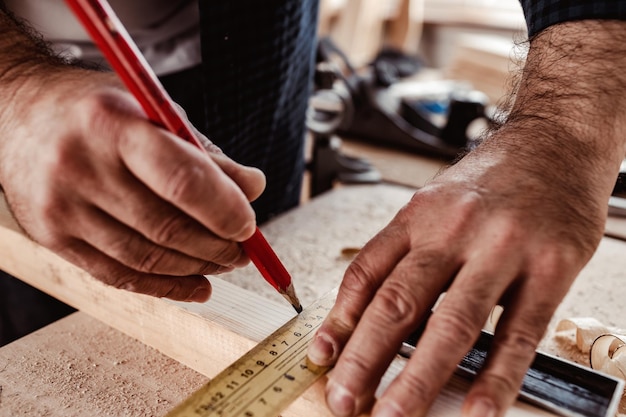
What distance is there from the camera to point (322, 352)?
1.79ft

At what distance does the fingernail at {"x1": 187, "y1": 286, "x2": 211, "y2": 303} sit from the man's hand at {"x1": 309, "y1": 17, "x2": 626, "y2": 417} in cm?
18

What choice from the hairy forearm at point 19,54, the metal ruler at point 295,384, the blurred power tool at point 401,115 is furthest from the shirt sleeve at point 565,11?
the blurred power tool at point 401,115

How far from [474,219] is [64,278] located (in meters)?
0.63

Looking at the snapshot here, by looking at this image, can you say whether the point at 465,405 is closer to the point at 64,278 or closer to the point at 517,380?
the point at 517,380

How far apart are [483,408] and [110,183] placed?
395 mm

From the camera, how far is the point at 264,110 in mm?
1208

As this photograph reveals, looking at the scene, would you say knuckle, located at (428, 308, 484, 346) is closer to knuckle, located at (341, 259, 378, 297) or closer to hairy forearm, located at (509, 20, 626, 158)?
knuckle, located at (341, 259, 378, 297)

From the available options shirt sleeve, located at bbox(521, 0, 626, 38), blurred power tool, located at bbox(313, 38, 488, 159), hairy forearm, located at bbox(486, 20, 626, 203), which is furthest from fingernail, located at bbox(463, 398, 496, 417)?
blurred power tool, located at bbox(313, 38, 488, 159)

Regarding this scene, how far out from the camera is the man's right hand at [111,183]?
18.9 inches

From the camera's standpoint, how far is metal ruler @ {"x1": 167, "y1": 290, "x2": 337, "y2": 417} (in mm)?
484

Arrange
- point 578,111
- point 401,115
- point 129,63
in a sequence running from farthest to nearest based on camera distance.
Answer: point 401,115, point 578,111, point 129,63

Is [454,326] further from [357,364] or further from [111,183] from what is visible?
[111,183]

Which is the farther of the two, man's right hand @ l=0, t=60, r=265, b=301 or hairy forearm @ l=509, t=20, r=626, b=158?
hairy forearm @ l=509, t=20, r=626, b=158

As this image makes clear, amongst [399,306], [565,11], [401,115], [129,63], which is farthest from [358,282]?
[401,115]
